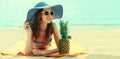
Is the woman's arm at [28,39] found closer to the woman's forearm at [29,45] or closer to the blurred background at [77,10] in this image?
the woman's forearm at [29,45]

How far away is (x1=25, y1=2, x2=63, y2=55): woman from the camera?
5348 millimetres

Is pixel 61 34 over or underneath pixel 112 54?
over

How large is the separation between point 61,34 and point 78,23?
10360mm

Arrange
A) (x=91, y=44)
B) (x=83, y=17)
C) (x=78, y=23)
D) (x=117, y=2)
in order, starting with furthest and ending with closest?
(x=117, y=2) → (x=83, y=17) → (x=78, y=23) → (x=91, y=44)

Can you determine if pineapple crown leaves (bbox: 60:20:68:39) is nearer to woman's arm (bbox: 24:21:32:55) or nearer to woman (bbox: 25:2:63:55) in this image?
woman (bbox: 25:2:63:55)

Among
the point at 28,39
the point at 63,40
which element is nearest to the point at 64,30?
the point at 63,40

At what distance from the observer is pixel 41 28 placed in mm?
5535

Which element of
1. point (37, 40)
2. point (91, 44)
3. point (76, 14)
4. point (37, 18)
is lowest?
point (76, 14)

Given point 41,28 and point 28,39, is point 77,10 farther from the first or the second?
point 28,39

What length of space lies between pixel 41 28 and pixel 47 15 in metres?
0.32

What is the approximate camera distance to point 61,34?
5.34m

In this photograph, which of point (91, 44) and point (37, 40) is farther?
point (91, 44)

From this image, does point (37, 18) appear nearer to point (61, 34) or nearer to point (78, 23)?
point (61, 34)

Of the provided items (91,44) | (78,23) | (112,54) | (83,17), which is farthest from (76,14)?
(112,54)
